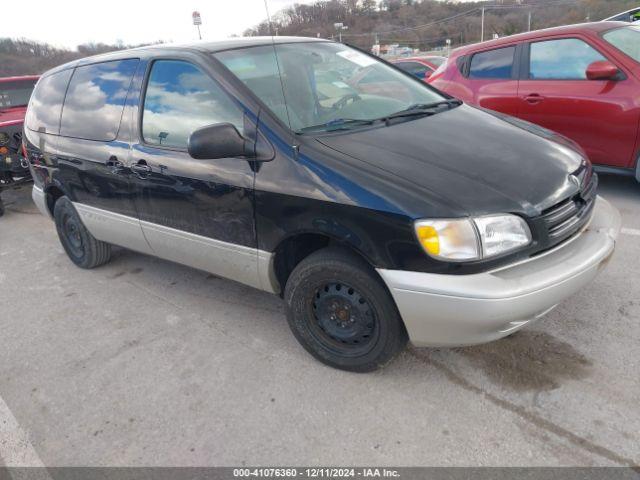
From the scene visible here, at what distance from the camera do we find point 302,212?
2.44m

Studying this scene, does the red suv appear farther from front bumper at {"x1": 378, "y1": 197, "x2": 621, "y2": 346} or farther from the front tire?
the front tire

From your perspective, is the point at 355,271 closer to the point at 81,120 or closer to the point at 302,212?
the point at 302,212

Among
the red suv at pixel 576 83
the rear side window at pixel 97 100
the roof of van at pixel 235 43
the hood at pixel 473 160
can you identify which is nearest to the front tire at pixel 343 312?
the hood at pixel 473 160

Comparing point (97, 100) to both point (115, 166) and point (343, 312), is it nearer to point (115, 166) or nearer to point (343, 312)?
point (115, 166)

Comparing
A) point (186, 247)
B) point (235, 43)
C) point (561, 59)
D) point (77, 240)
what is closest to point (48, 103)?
point (77, 240)

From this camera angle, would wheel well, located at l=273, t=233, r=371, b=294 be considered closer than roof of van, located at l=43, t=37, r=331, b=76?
Yes

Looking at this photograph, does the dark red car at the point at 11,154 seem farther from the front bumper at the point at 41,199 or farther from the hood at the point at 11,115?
the front bumper at the point at 41,199

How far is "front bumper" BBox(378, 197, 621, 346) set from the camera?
81.5 inches

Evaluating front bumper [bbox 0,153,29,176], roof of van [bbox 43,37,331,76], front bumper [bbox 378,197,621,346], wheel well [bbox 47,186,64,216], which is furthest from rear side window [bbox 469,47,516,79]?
front bumper [bbox 0,153,29,176]

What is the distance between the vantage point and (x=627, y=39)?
15.0ft

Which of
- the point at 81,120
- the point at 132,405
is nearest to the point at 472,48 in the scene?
the point at 81,120

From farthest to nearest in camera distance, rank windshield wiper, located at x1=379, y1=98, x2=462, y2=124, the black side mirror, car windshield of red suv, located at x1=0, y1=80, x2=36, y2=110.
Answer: car windshield of red suv, located at x1=0, y1=80, x2=36, y2=110 < windshield wiper, located at x1=379, y1=98, x2=462, y2=124 < the black side mirror

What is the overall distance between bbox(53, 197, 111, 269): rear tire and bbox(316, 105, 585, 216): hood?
266cm

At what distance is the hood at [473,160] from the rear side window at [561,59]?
7.25 feet
